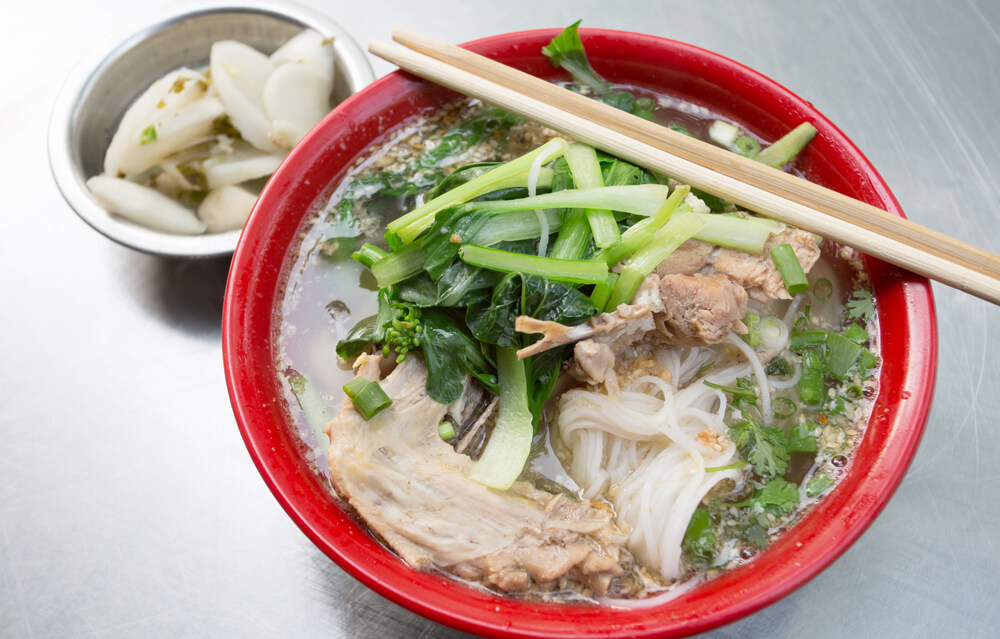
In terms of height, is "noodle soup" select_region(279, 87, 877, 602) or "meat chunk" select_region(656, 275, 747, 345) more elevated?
"meat chunk" select_region(656, 275, 747, 345)

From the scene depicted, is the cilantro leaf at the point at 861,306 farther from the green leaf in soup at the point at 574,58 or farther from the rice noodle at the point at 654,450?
Result: the green leaf in soup at the point at 574,58

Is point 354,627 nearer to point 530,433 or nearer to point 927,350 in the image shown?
point 530,433

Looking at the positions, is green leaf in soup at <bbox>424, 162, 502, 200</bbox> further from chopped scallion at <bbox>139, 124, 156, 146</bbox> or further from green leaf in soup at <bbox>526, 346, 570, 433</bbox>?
chopped scallion at <bbox>139, 124, 156, 146</bbox>

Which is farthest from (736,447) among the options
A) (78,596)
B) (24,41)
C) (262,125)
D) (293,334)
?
(24,41)

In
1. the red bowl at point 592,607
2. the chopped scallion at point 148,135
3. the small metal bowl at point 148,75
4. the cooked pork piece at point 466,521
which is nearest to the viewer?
the red bowl at point 592,607

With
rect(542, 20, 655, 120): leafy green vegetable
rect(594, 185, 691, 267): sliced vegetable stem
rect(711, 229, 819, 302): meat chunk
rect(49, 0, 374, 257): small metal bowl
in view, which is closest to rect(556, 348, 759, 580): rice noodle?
rect(711, 229, 819, 302): meat chunk

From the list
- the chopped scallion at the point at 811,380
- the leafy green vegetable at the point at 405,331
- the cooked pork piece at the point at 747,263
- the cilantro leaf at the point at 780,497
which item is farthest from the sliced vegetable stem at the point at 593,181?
the cilantro leaf at the point at 780,497
